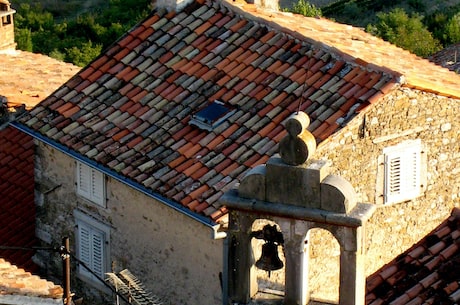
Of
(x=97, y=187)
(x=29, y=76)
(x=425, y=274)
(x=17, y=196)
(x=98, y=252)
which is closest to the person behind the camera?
(x=425, y=274)

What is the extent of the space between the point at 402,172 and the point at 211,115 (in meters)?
2.47

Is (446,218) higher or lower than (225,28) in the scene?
lower

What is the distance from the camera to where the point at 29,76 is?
79.3ft

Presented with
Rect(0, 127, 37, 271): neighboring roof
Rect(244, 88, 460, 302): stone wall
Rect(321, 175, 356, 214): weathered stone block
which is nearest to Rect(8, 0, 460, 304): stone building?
Rect(244, 88, 460, 302): stone wall

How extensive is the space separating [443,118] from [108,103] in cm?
452

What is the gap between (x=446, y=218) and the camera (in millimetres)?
16469

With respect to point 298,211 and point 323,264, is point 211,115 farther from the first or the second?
point 298,211

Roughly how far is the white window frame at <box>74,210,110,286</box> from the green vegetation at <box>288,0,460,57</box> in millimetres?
19728

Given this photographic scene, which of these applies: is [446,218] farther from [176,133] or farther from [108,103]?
[108,103]

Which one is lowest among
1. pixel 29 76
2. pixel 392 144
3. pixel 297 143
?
pixel 29 76

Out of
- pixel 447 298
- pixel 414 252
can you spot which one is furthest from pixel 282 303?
pixel 414 252

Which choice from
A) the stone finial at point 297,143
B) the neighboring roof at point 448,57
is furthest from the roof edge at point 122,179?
the neighboring roof at point 448,57

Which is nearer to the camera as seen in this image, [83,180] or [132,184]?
[132,184]

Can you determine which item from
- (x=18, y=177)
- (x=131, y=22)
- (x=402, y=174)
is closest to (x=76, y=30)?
(x=131, y=22)
